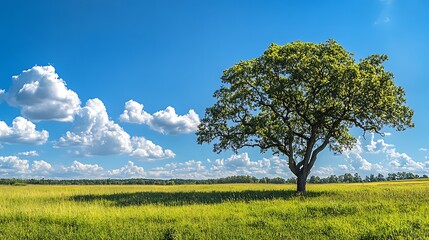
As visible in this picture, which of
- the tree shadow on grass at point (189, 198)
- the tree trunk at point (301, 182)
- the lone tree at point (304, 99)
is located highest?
the lone tree at point (304, 99)

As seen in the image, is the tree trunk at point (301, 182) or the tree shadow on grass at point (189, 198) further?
the tree trunk at point (301, 182)

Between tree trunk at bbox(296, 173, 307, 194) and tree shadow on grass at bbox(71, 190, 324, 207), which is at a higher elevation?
tree trunk at bbox(296, 173, 307, 194)

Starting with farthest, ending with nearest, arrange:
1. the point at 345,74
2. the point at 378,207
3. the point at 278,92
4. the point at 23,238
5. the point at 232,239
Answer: the point at 278,92 < the point at 345,74 < the point at 378,207 < the point at 23,238 < the point at 232,239

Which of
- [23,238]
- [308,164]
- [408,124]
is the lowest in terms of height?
[23,238]

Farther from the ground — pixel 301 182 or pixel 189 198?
pixel 301 182

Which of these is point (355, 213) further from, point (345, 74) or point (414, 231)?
point (345, 74)

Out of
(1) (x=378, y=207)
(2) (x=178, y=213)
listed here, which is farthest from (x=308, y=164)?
(2) (x=178, y=213)

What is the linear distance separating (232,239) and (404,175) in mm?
181430

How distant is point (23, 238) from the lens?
14422 millimetres

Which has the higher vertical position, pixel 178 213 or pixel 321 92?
pixel 321 92

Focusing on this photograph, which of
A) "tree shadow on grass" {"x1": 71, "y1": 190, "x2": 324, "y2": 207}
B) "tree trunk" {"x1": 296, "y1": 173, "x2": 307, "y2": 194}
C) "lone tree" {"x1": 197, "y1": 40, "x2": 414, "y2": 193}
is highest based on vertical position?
"lone tree" {"x1": 197, "y1": 40, "x2": 414, "y2": 193}

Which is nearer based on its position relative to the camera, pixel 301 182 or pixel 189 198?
pixel 189 198

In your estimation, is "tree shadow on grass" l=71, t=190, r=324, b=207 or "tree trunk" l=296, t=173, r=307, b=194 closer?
"tree shadow on grass" l=71, t=190, r=324, b=207

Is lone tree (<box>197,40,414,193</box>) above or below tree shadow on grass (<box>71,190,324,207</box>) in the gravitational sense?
above
